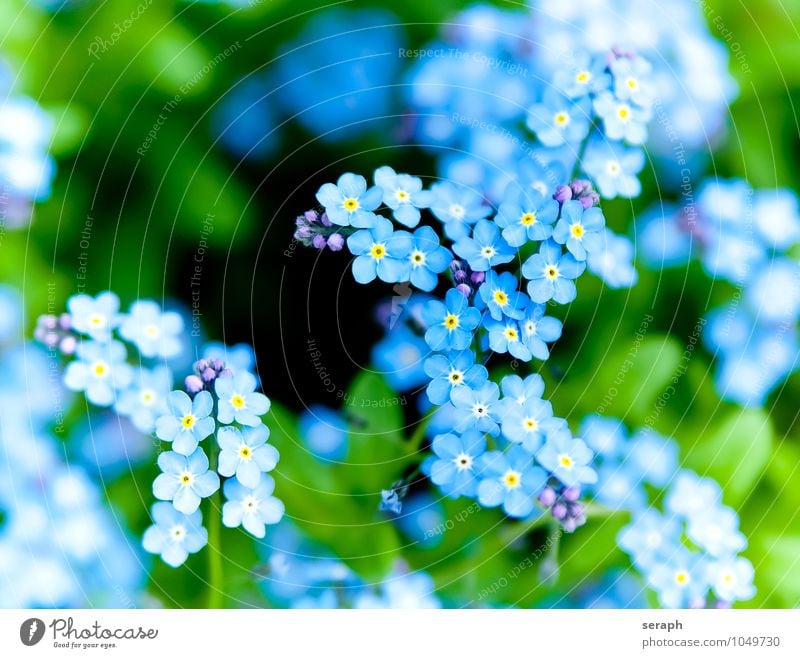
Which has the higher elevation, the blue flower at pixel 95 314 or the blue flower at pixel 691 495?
the blue flower at pixel 95 314

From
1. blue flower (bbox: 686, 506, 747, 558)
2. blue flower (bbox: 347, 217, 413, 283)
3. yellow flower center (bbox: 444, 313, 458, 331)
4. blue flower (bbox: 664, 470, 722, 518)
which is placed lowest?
blue flower (bbox: 686, 506, 747, 558)

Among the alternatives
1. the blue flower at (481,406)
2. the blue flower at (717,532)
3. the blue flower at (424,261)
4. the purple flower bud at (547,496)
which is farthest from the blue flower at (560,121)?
the blue flower at (717,532)

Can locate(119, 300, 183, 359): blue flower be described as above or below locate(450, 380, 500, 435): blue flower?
above

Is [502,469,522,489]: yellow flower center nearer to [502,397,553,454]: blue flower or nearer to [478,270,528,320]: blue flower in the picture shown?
[502,397,553,454]: blue flower

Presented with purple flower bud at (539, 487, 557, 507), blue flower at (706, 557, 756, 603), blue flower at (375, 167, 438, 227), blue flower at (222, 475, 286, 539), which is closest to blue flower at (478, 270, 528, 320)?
blue flower at (375, 167, 438, 227)

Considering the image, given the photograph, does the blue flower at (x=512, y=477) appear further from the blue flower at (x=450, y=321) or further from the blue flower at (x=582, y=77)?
the blue flower at (x=582, y=77)

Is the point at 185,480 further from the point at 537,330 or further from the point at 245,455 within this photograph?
the point at 537,330

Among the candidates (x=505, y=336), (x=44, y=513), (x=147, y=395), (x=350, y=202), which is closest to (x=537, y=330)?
(x=505, y=336)
